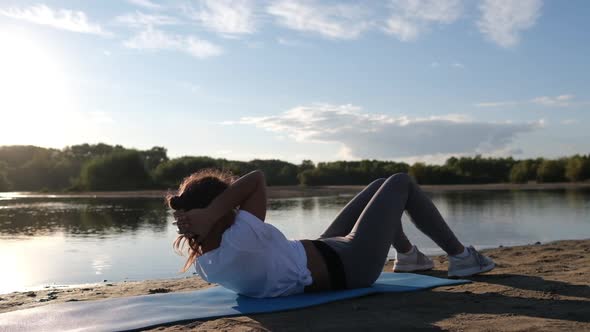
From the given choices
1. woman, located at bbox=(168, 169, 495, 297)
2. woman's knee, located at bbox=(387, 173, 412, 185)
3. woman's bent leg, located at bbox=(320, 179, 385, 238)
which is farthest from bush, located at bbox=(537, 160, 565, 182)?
woman's knee, located at bbox=(387, 173, 412, 185)

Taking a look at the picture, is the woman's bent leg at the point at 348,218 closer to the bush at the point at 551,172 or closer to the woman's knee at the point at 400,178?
the woman's knee at the point at 400,178

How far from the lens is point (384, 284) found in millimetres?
3852

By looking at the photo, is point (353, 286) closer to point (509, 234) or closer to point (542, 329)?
point (542, 329)

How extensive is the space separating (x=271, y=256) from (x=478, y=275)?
75.9 inches

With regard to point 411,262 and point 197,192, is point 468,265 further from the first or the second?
point 197,192

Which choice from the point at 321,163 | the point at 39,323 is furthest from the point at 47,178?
the point at 39,323

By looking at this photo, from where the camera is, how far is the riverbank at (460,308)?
8.96ft

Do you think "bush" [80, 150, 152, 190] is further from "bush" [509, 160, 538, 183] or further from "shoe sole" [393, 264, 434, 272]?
"shoe sole" [393, 264, 434, 272]

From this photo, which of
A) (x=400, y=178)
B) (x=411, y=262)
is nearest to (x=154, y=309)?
(x=400, y=178)

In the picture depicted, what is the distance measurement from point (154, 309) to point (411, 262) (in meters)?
2.17

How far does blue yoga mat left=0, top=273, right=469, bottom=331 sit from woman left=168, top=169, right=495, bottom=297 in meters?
0.10

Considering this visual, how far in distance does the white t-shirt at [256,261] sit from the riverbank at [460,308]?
22 cm

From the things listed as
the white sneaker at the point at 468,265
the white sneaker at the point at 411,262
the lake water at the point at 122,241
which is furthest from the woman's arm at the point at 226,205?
the lake water at the point at 122,241

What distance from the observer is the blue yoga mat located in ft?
10.0
